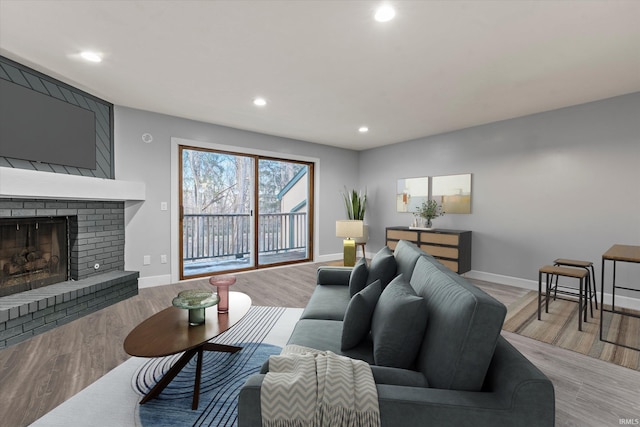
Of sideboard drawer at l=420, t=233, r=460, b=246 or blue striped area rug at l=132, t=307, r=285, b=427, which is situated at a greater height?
sideboard drawer at l=420, t=233, r=460, b=246

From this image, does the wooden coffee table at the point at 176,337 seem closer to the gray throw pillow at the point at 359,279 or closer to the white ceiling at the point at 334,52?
the gray throw pillow at the point at 359,279

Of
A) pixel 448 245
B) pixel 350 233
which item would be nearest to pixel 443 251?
pixel 448 245

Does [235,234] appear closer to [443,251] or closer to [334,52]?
[443,251]

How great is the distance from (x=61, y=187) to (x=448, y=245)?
4.83 m

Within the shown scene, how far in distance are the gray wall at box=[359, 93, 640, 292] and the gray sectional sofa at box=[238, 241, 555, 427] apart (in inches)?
131

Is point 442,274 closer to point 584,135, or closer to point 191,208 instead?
point 584,135

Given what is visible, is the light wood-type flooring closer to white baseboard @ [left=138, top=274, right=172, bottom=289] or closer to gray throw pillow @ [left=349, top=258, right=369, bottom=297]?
white baseboard @ [left=138, top=274, right=172, bottom=289]

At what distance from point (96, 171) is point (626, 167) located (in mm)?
6187

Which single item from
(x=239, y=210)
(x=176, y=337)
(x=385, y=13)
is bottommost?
(x=176, y=337)

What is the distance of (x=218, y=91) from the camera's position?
125 inches

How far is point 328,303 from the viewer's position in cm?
214

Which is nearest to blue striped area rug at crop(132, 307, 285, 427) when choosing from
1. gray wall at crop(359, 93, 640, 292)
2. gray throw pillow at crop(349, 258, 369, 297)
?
gray throw pillow at crop(349, 258, 369, 297)

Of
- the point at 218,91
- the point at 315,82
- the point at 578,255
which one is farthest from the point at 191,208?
the point at 578,255

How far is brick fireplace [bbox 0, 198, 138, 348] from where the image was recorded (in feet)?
8.33
